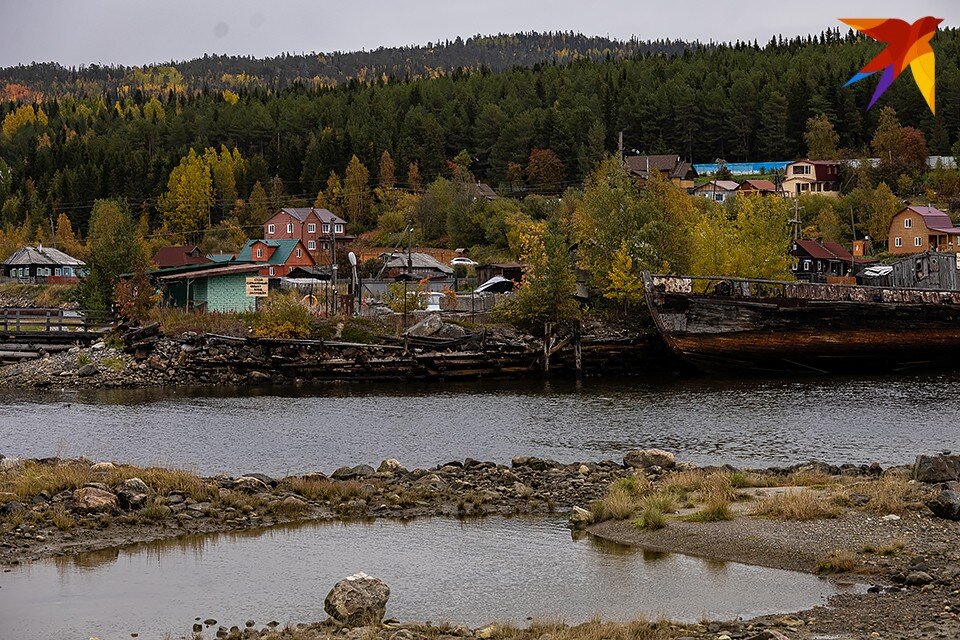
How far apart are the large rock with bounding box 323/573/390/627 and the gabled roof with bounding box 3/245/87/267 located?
108m

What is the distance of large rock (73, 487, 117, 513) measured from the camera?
71.7 feet

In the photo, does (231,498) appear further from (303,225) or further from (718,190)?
(718,190)

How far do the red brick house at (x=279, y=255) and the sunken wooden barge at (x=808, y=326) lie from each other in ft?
144

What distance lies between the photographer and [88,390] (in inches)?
2292

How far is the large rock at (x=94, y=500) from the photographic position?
21.8 meters

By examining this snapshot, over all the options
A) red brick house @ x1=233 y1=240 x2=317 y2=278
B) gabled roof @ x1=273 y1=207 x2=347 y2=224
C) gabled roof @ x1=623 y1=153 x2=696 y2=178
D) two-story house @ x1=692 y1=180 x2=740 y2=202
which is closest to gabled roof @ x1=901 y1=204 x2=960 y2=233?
two-story house @ x1=692 y1=180 x2=740 y2=202

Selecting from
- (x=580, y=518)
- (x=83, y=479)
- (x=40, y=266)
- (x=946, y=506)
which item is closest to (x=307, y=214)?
(x=40, y=266)

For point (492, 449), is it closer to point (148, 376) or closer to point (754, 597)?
point (754, 597)

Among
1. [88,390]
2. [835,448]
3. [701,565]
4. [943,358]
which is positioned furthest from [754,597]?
[943,358]

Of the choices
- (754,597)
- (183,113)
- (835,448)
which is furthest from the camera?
(183,113)

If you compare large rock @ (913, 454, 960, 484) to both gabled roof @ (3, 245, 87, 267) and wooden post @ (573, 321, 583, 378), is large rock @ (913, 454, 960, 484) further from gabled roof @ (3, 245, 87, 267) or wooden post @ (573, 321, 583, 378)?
gabled roof @ (3, 245, 87, 267)

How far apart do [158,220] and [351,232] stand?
1162 inches

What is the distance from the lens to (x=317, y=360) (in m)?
63.3

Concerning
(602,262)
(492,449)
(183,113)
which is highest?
(183,113)
